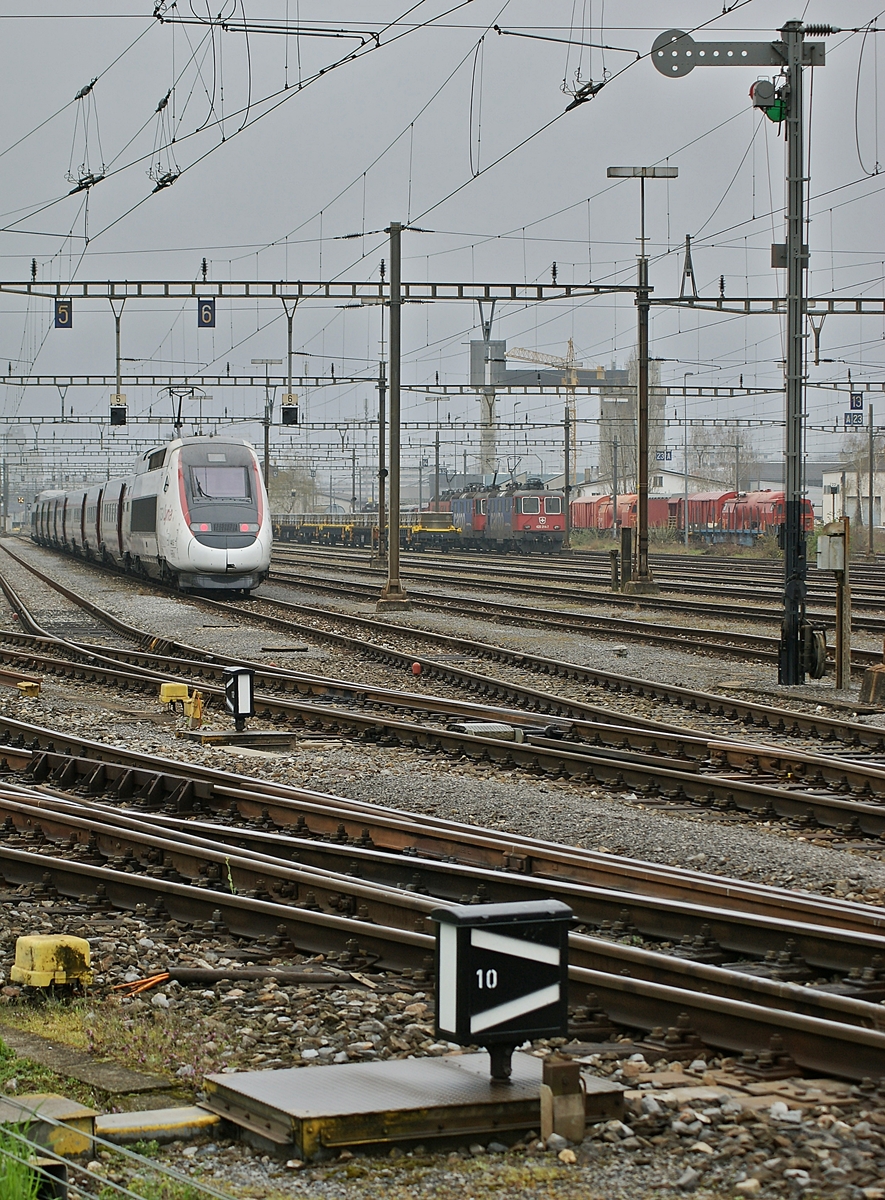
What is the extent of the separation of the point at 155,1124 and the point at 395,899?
8.02 ft

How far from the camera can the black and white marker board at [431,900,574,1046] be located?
4.40 meters

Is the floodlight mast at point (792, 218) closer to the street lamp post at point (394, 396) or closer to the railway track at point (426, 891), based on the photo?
the railway track at point (426, 891)

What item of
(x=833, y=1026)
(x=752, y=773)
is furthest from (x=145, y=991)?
(x=752, y=773)

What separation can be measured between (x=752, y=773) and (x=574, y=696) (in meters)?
5.10

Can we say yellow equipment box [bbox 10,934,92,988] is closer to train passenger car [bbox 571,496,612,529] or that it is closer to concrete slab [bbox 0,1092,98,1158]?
concrete slab [bbox 0,1092,98,1158]

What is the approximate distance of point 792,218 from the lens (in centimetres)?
1716

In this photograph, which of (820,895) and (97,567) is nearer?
(820,895)

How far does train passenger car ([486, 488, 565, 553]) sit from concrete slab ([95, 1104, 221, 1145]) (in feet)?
187

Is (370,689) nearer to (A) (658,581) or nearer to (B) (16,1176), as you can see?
(B) (16,1176)

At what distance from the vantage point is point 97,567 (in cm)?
4931

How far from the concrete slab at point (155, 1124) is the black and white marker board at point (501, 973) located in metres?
0.75

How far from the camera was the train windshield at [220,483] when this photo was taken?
30281mm

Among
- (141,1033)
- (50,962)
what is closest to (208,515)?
(50,962)

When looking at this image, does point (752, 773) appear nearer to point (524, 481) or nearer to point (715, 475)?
point (524, 481)
